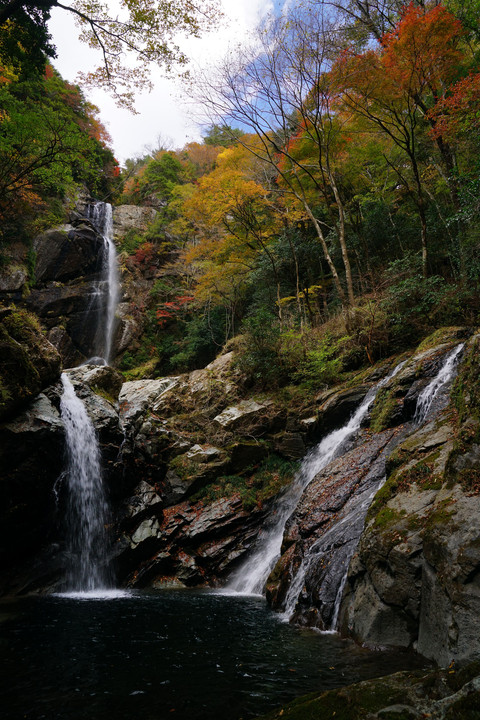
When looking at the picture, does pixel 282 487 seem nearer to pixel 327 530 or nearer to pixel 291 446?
pixel 291 446

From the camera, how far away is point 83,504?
32.9ft

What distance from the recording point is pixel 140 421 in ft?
40.5

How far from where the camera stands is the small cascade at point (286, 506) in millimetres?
8633

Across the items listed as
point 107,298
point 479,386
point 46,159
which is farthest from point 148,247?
point 479,386

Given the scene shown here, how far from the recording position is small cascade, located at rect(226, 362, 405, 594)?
863 cm

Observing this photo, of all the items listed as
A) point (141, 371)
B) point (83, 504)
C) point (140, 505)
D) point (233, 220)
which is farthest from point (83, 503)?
point (233, 220)

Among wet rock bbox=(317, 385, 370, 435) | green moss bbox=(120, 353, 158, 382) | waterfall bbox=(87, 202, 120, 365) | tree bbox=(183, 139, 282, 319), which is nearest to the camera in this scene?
wet rock bbox=(317, 385, 370, 435)

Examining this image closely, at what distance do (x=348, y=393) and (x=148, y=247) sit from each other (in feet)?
65.3

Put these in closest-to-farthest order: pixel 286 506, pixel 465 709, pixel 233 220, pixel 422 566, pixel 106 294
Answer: pixel 465 709, pixel 422 566, pixel 286 506, pixel 233 220, pixel 106 294

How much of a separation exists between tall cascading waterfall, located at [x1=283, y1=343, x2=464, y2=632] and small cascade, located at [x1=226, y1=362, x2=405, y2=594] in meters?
1.81

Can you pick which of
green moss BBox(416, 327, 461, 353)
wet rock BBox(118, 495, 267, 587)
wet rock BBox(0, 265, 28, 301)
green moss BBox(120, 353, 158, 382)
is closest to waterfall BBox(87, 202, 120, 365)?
green moss BBox(120, 353, 158, 382)

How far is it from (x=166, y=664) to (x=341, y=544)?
3084 mm

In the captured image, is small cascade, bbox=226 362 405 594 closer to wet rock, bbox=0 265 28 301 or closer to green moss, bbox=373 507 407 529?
green moss, bbox=373 507 407 529

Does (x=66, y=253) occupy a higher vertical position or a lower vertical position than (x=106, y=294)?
higher
